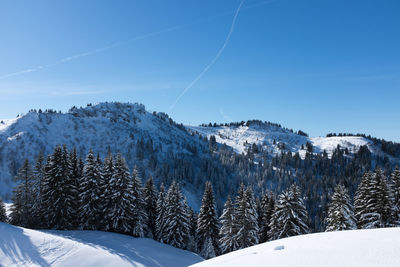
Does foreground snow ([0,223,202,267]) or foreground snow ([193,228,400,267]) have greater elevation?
foreground snow ([193,228,400,267])

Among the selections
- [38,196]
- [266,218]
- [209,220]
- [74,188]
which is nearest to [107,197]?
[74,188]

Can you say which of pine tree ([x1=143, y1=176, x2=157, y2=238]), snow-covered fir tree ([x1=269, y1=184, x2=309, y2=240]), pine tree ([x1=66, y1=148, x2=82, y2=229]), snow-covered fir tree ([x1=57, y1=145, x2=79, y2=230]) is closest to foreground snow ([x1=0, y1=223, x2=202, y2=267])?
snow-covered fir tree ([x1=57, y1=145, x2=79, y2=230])

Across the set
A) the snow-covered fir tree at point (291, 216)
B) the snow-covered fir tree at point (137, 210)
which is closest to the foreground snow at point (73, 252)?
the snow-covered fir tree at point (137, 210)

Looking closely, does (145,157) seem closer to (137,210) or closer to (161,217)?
(161,217)

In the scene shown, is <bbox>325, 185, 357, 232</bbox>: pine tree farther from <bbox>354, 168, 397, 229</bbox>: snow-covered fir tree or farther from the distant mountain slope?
the distant mountain slope

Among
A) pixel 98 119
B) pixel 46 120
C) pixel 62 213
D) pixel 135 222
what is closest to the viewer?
pixel 62 213

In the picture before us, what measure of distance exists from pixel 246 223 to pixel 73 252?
21339 millimetres

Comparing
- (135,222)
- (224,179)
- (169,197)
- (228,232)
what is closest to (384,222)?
(228,232)

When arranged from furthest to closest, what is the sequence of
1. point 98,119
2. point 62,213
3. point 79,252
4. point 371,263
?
point 98,119 → point 62,213 → point 79,252 → point 371,263

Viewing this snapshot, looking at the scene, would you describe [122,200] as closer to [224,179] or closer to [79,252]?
[79,252]

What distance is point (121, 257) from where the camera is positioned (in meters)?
23.4

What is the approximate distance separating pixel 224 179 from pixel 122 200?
137 metres

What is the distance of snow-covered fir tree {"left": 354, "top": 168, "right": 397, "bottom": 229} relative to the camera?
27.4 metres

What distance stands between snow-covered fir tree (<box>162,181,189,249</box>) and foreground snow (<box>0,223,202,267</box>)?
651 cm
